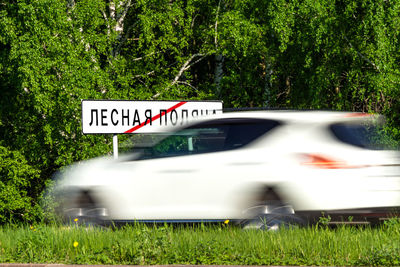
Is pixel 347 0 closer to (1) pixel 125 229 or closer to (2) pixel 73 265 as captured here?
(1) pixel 125 229

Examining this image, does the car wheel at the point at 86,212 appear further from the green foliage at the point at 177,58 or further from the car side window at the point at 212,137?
the green foliage at the point at 177,58

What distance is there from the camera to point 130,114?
11.3 meters

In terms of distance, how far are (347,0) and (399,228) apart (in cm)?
1355

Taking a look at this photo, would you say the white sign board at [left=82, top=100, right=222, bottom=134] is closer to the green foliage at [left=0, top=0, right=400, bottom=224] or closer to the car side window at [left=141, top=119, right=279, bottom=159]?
the car side window at [left=141, top=119, right=279, bottom=159]

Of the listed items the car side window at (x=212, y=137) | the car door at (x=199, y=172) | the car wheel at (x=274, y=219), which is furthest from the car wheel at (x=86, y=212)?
the car wheel at (x=274, y=219)

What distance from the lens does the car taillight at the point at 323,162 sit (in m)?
7.08

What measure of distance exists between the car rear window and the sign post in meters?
3.94

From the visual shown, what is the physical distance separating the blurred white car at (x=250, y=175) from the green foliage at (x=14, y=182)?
43.4 feet

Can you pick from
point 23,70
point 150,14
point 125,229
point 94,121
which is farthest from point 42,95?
point 125,229

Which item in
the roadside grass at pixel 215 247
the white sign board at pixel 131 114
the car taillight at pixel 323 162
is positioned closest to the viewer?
the roadside grass at pixel 215 247

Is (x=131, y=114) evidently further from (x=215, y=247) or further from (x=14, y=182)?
(x=14, y=182)

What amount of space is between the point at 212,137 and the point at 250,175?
2.77 feet

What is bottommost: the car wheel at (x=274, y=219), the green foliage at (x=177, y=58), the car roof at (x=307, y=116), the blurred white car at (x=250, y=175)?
the car wheel at (x=274, y=219)

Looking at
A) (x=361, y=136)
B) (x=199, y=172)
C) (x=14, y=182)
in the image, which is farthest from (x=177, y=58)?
(x=361, y=136)
